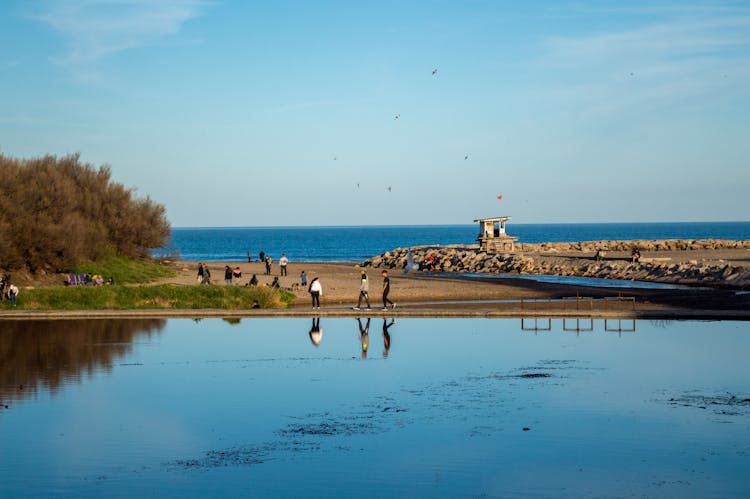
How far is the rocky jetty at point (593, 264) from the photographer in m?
61.4

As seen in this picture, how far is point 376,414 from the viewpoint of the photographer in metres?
20.8

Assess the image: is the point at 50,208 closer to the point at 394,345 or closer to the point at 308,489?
the point at 394,345

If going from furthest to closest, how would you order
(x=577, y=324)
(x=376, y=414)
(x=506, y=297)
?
(x=506, y=297) → (x=577, y=324) → (x=376, y=414)

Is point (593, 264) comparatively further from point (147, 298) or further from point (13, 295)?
point (13, 295)

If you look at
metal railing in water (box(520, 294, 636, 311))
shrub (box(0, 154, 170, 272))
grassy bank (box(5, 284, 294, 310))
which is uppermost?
shrub (box(0, 154, 170, 272))

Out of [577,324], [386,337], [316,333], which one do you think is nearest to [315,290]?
[316,333]

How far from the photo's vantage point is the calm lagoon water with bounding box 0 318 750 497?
1573cm

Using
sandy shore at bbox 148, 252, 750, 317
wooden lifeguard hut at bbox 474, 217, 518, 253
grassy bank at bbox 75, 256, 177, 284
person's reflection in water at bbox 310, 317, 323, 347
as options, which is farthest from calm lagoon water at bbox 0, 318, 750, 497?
wooden lifeguard hut at bbox 474, 217, 518, 253

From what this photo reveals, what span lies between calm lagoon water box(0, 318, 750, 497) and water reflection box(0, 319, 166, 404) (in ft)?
0.36

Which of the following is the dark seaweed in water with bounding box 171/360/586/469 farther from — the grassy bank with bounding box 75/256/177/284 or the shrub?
the grassy bank with bounding box 75/256/177/284

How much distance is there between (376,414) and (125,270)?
4204 centimetres

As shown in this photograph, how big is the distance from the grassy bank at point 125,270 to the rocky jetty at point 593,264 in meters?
28.0

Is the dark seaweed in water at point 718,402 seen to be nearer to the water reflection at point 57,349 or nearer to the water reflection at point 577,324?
the water reflection at point 577,324

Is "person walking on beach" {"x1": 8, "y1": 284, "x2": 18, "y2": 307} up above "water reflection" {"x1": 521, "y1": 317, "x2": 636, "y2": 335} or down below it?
above
